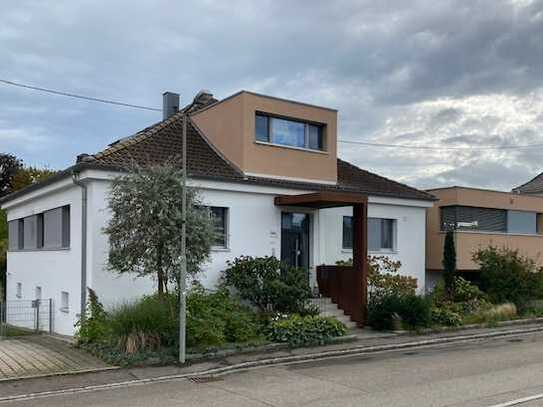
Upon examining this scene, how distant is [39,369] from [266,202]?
8770 millimetres

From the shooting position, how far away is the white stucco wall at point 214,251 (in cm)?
1589

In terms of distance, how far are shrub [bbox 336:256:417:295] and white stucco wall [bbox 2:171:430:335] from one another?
41.0 inches

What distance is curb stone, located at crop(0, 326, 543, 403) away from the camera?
405 inches

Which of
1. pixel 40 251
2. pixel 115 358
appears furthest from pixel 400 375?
pixel 40 251

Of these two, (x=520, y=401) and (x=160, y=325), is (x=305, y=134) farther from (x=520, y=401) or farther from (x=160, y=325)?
(x=520, y=401)

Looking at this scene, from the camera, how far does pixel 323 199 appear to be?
1750 cm

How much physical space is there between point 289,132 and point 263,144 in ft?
4.72

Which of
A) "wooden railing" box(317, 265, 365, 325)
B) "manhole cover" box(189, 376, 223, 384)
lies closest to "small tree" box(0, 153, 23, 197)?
"wooden railing" box(317, 265, 365, 325)

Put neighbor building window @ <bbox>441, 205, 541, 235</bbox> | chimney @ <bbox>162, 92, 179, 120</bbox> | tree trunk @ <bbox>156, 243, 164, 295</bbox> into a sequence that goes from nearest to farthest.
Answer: tree trunk @ <bbox>156, 243, 164, 295</bbox>
chimney @ <bbox>162, 92, 179, 120</bbox>
neighbor building window @ <bbox>441, 205, 541, 235</bbox>

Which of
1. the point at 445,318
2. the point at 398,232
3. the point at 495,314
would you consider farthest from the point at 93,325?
the point at 495,314

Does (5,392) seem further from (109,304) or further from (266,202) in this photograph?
(266,202)

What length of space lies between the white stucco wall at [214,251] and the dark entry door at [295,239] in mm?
231

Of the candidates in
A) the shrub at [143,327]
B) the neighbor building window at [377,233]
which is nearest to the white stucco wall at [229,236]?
the shrub at [143,327]

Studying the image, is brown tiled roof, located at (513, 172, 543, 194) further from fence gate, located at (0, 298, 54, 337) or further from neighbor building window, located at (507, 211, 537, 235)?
fence gate, located at (0, 298, 54, 337)
